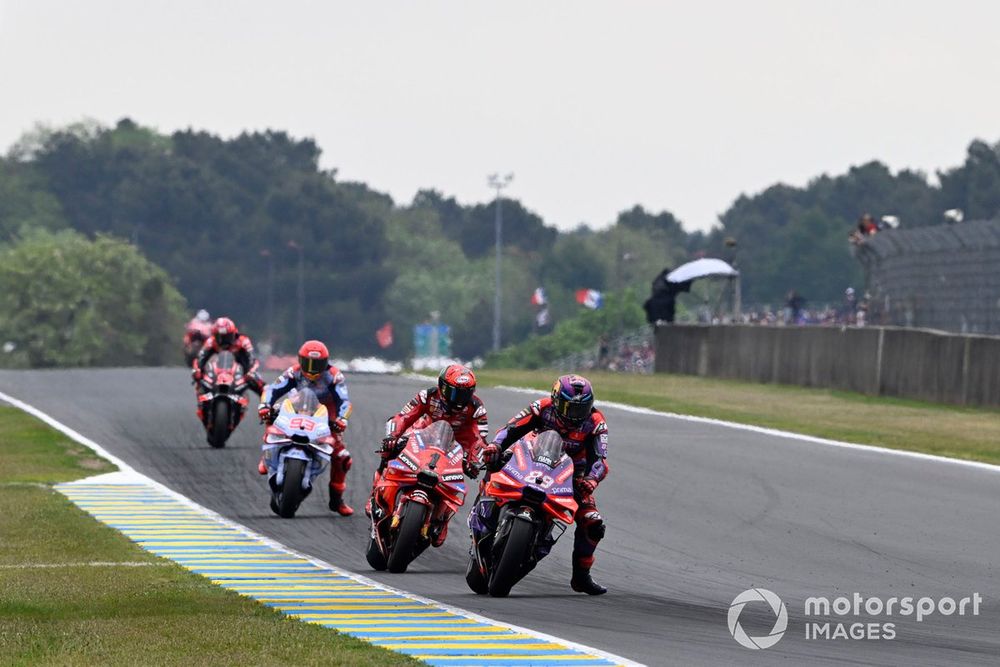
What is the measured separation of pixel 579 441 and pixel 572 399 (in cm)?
43

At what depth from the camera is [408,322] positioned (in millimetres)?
149125

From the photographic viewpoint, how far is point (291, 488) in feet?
61.4

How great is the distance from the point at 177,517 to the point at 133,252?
9301 centimetres

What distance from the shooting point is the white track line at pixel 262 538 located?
10.8 meters

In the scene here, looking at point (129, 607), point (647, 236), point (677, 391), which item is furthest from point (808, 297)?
point (129, 607)

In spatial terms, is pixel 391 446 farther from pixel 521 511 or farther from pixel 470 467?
pixel 521 511

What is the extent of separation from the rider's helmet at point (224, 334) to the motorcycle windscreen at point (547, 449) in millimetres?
12811

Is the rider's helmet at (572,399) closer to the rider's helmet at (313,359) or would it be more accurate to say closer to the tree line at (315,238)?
the rider's helmet at (313,359)

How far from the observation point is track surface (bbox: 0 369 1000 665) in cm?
1178

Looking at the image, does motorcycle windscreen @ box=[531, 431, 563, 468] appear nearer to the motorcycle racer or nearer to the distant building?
the motorcycle racer

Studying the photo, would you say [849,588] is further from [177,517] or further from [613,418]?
[613,418]

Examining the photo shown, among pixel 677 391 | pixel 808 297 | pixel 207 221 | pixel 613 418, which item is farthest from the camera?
pixel 808 297

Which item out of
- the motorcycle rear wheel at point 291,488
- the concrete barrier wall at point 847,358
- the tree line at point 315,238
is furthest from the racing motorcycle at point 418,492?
the tree line at point 315,238

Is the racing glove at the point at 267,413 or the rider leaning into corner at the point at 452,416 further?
the racing glove at the point at 267,413
